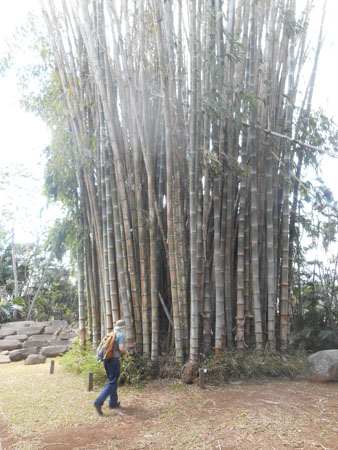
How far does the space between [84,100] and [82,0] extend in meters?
1.20

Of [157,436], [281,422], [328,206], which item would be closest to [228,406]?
[281,422]

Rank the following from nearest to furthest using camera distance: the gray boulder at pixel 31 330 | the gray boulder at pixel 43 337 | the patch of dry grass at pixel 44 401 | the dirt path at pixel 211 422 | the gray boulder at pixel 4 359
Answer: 1. the dirt path at pixel 211 422
2. the patch of dry grass at pixel 44 401
3. the gray boulder at pixel 4 359
4. the gray boulder at pixel 43 337
5. the gray boulder at pixel 31 330

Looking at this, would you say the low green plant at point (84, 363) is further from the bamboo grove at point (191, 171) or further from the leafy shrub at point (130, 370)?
the bamboo grove at point (191, 171)

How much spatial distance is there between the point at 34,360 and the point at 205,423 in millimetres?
4181

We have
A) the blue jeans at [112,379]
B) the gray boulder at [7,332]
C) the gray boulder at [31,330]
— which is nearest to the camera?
the blue jeans at [112,379]

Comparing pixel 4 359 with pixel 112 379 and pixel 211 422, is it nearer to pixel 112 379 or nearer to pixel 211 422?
pixel 112 379

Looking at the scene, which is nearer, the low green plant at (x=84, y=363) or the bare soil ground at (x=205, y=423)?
the bare soil ground at (x=205, y=423)

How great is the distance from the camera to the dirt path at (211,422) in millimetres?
2812

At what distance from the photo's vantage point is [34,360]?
6.48m

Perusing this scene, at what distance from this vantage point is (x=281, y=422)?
3.11 meters

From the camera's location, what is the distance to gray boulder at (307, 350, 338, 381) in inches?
169

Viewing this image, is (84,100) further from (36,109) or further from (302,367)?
(302,367)

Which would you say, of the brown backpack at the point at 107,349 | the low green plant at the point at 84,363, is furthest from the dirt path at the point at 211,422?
the low green plant at the point at 84,363

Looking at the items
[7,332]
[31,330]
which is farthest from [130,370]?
[7,332]
